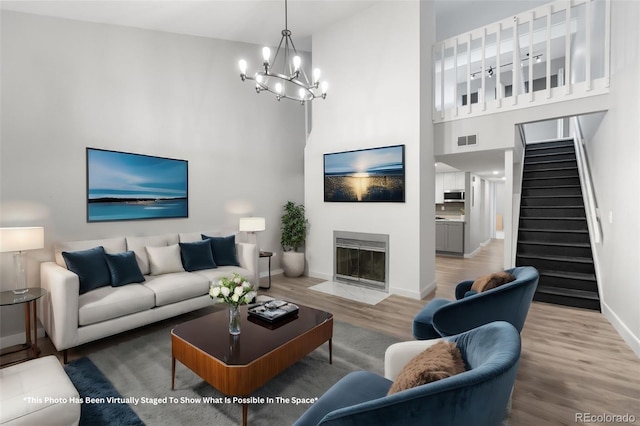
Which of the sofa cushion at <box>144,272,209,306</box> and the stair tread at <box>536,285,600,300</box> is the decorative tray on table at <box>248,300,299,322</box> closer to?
the sofa cushion at <box>144,272,209,306</box>

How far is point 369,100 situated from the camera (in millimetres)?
4738

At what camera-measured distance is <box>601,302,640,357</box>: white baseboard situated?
2.78 metres

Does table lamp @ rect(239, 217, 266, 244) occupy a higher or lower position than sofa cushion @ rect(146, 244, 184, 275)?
higher

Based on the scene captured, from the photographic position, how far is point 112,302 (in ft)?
9.18

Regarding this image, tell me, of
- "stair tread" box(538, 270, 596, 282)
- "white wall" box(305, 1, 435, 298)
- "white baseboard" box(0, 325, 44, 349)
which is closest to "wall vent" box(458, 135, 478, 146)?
"white wall" box(305, 1, 435, 298)

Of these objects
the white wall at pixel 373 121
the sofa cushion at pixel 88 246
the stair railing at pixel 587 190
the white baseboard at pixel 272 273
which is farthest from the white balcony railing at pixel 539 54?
the sofa cushion at pixel 88 246

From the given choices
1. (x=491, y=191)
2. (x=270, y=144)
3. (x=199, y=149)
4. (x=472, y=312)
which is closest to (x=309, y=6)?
(x=270, y=144)

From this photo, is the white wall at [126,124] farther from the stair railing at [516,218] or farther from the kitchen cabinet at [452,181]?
the kitchen cabinet at [452,181]

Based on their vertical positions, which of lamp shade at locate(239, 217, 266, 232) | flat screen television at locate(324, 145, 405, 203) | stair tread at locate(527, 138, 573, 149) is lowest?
lamp shade at locate(239, 217, 266, 232)

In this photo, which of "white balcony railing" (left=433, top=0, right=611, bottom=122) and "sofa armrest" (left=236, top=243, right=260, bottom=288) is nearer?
"white balcony railing" (left=433, top=0, right=611, bottom=122)

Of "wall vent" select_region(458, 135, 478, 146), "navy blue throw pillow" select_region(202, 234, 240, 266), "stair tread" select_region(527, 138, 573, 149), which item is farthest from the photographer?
"stair tread" select_region(527, 138, 573, 149)

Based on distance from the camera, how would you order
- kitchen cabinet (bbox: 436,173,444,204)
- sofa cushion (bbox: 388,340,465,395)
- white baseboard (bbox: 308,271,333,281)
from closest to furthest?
sofa cushion (bbox: 388,340,465,395) → white baseboard (bbox: 308,271,333,281) → kitchen cabinet (bbox: 436,173,444,204)

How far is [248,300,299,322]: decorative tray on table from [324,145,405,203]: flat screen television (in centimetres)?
250

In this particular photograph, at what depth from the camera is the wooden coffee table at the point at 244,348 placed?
1817 millimetres
